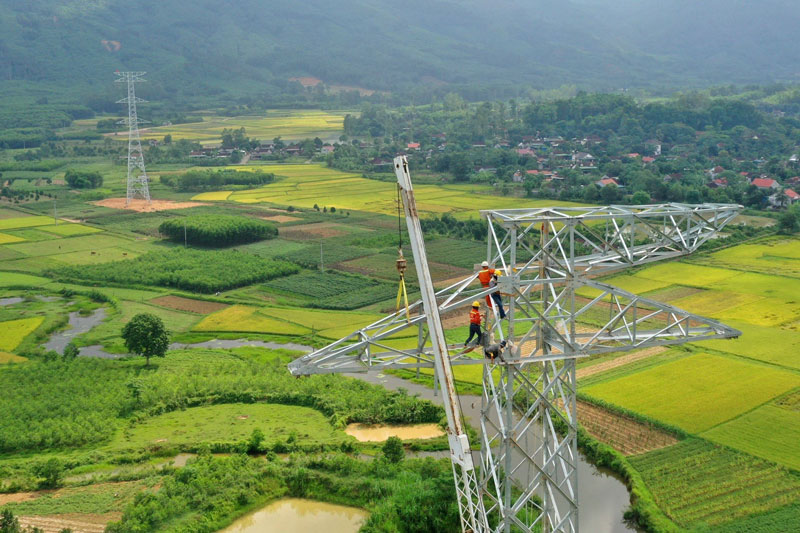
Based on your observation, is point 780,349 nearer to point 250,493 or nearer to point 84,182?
point 250,493

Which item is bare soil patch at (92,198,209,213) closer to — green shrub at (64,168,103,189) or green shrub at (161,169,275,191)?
green shrub at (161,169,275,191)

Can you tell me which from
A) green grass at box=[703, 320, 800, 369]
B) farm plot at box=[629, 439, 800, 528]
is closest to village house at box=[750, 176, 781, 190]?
green grass at box=[703, 320, 800, 369]

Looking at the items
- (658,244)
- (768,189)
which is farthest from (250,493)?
(768,189)

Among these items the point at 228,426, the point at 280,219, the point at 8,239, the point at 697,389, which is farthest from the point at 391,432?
the point at 8,239

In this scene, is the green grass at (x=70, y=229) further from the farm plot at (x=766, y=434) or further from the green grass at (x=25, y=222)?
the farm plot at (x=766, y=434)

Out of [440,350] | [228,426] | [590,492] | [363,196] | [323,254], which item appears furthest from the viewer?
[363,196]

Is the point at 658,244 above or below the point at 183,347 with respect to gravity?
above

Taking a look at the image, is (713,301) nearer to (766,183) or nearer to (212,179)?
(766,183)
